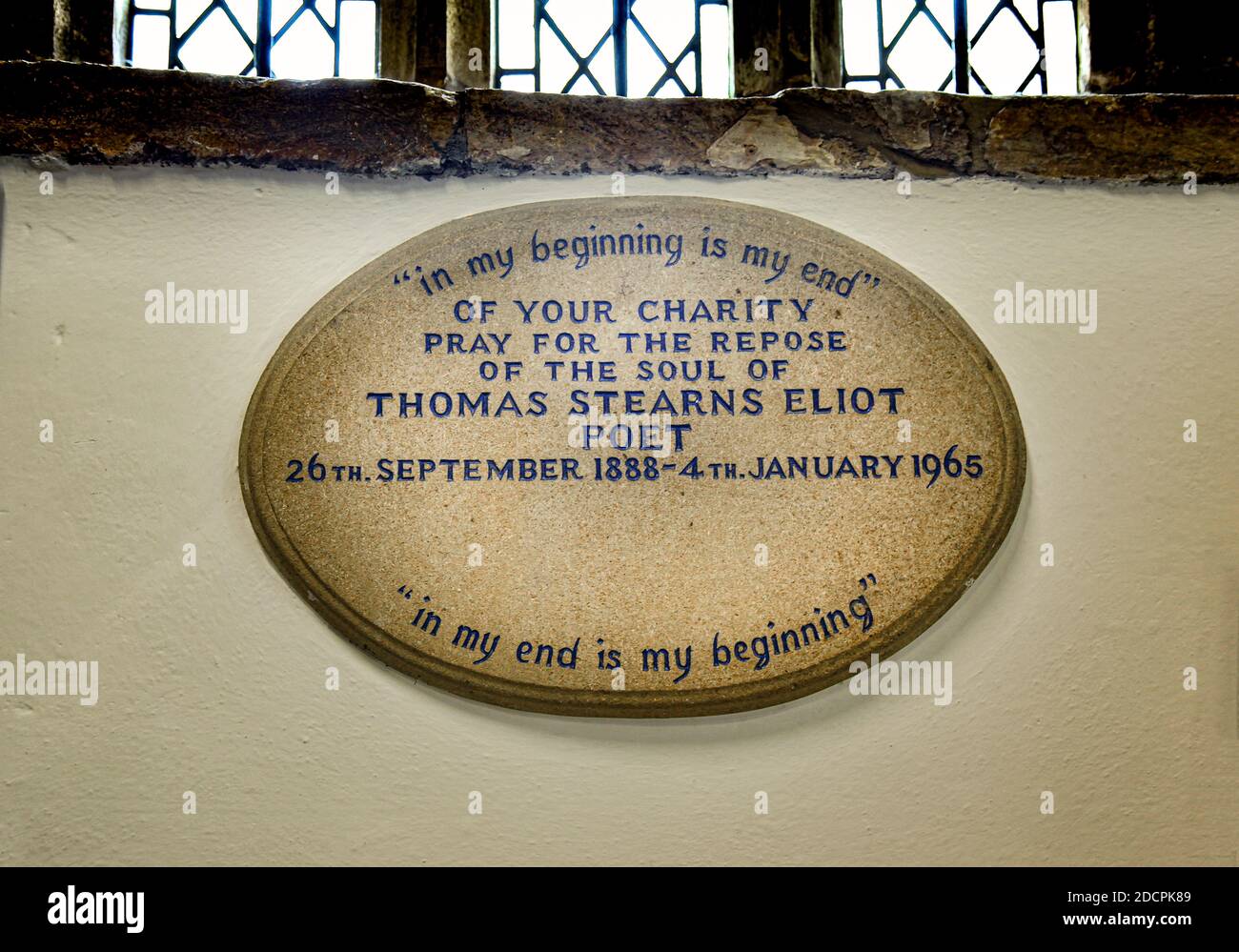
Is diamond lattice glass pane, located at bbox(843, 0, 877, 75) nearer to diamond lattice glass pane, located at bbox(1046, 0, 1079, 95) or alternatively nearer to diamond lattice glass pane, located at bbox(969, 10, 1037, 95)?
diamond lattice glass pane, located at bbox(969, 10, 1037, 95)

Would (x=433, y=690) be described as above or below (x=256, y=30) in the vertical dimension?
below

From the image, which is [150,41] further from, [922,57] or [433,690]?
[922,57]

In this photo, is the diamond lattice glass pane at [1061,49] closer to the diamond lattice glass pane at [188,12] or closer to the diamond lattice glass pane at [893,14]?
the diamond lattice glass pane at [893,14]

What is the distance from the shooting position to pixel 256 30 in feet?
7.10

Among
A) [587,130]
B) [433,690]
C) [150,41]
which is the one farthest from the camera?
[150,41]

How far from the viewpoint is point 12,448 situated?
1750 mm

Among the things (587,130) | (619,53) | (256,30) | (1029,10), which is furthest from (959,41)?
(256,30)

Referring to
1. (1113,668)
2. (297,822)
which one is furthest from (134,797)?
(1113,668)

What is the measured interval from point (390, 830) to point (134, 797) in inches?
20.4

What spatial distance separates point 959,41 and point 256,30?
1833 mm

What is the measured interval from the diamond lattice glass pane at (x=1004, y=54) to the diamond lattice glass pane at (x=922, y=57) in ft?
A: 0.26

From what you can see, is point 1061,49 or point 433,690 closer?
point 433,690

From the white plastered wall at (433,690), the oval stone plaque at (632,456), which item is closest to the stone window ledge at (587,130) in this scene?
the white plastered wall at (433,690)
